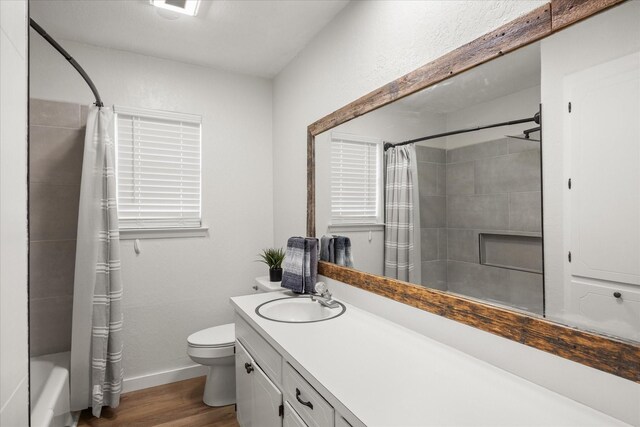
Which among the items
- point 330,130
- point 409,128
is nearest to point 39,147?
point 330,130

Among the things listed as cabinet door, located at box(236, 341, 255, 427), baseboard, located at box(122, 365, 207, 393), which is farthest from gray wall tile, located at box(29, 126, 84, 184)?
cabinet door, located at box(236, 341, 255, 427)

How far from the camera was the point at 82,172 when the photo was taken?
7.32 ft

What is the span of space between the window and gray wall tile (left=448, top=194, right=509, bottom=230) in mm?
483

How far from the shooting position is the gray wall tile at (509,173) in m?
1.07

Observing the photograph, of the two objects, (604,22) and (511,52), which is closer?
(604,22)

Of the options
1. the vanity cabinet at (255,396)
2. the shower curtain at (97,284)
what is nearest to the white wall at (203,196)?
the shower curtain at (97,284)

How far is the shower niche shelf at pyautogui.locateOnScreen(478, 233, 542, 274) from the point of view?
107cm

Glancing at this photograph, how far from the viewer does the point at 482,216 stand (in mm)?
1250

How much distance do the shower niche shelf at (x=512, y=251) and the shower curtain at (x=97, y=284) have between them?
2.21m

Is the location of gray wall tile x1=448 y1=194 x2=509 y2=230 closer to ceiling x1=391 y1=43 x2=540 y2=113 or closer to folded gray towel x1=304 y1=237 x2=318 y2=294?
ceiling x1=391 y1=43 x2=540 y2=113

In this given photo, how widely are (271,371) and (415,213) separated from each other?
94cm

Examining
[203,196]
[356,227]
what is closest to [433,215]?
[356,227]

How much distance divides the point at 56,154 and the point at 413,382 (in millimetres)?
2637

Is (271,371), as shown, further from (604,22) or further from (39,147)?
(39,147)
